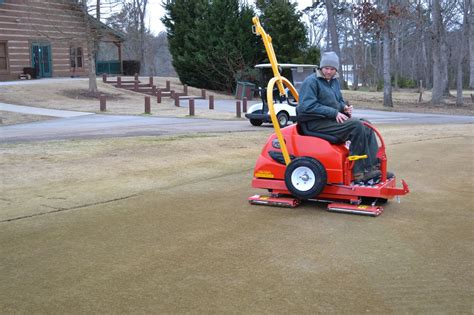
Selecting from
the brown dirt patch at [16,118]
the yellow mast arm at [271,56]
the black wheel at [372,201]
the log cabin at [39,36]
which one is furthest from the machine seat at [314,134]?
the log cabin at [39,36]

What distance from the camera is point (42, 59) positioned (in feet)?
130

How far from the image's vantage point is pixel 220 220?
6035mm

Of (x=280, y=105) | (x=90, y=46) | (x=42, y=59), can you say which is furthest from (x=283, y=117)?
(x=42, y=59)

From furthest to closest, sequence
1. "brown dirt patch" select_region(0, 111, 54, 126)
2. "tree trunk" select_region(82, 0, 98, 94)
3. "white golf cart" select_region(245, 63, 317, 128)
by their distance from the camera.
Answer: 1. "tree trunk" select_region(82, 0, 98, 94)
2. "brown dirt patch" select_region(0, 111, 54, 126)
3. "white golf cart" select_region(245, 63, 317, 128)

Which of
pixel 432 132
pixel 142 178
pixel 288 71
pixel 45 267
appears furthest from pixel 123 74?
pixel 45 267

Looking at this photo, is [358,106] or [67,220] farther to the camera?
[358,106]

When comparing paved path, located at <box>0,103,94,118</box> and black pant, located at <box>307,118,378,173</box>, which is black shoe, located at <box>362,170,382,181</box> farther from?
paved path, located at <box>0,103,94,118</box>

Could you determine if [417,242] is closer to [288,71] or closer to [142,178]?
[142,178]

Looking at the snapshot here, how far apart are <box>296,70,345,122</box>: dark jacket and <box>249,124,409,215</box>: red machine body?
11.3 inches


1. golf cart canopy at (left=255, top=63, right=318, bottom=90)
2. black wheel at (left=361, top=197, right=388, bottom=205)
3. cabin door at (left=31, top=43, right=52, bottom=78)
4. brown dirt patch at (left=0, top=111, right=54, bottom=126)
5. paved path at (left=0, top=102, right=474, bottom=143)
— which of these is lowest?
black wheel at (left=361, top=197, right=388, bottom=205)

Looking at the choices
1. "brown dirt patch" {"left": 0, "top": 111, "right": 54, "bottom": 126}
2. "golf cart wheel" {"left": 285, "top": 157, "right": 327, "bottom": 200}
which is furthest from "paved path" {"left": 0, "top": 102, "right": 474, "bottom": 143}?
"golf cart wheel" {"left": 285, "top": 157, "right": 327, "bottom": 200}

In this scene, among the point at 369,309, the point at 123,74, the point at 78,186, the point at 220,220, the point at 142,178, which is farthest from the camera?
the point at 123,74

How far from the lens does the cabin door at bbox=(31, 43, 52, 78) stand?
38844 millimetres

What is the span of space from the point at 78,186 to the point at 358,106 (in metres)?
27.5
